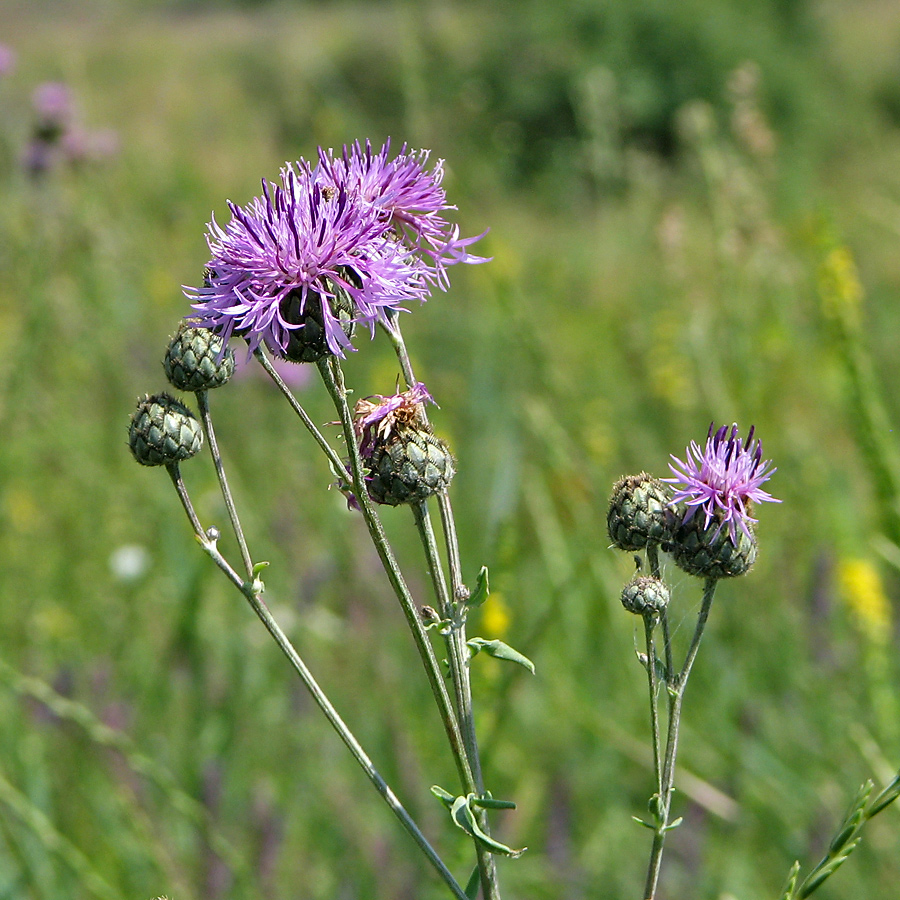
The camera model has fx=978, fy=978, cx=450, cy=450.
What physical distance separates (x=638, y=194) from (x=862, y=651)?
3.33 m

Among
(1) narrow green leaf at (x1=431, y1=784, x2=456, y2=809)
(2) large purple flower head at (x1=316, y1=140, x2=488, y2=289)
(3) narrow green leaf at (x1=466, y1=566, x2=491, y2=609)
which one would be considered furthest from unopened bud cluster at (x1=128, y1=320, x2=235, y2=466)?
(1) narrow green leaf at (x1=431, y1=784, x2=456, y2=809)

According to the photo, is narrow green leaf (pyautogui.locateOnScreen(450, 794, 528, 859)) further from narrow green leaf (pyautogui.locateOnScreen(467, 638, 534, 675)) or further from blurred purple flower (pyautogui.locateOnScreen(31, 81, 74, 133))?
blurred purple flower (pyautogui.locateOnScreen(31, 81, 74, 133))

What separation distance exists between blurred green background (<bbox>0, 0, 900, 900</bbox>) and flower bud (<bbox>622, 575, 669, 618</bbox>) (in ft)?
2.22

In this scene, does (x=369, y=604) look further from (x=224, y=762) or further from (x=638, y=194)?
(x=638, y=194)

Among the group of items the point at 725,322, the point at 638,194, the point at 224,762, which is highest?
the point at 638,194

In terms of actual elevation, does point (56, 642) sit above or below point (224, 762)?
above

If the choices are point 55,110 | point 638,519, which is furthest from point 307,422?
point 55,110

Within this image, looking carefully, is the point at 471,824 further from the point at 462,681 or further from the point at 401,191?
the point at 401,191

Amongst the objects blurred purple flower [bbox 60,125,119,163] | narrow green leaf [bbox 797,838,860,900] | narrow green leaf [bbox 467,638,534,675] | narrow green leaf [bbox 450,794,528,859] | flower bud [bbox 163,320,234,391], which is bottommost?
narrow green leaf [bbox 797,838,860,900]

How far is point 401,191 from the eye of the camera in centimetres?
203

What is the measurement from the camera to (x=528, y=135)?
925 inches

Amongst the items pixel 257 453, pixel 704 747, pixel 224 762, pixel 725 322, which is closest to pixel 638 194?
pixel 725 322

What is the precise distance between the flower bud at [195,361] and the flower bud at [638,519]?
0.78m

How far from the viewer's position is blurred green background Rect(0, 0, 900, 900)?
3.31m
